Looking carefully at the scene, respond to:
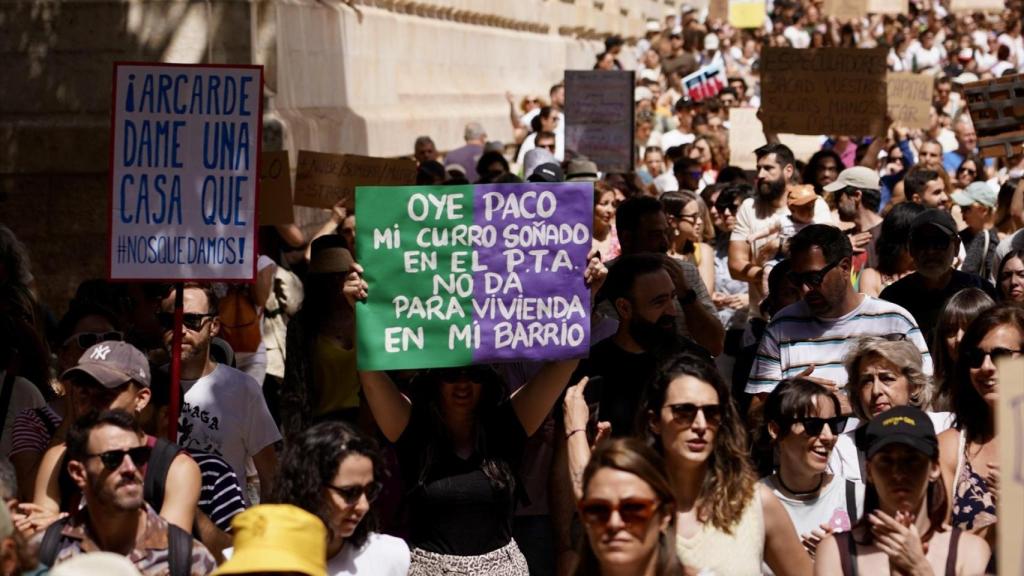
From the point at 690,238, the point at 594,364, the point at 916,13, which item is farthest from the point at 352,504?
the point at 916,13

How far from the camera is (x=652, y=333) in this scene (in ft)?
25.8

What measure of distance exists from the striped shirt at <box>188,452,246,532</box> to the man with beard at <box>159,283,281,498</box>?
653 millimetres

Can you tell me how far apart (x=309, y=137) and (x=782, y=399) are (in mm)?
9092

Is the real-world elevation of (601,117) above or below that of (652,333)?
above

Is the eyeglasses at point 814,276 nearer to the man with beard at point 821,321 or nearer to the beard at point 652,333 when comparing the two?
the man with beard at point 821,321

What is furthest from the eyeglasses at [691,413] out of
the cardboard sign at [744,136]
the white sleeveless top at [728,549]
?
the cardboard sign at [744,136]

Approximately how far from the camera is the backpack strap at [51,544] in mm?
5820

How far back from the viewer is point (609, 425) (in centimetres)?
720

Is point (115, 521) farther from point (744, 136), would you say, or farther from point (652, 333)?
point (744, 136)

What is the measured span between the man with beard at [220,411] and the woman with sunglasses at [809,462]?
1828 mm

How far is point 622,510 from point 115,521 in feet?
4.81

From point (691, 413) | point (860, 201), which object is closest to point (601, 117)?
point (860, 201)

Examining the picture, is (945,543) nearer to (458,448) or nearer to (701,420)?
(701,420)

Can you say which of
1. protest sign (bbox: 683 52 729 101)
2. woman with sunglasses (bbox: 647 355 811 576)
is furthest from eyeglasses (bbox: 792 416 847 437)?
protest sign (bbox: 683 52 729 101)
